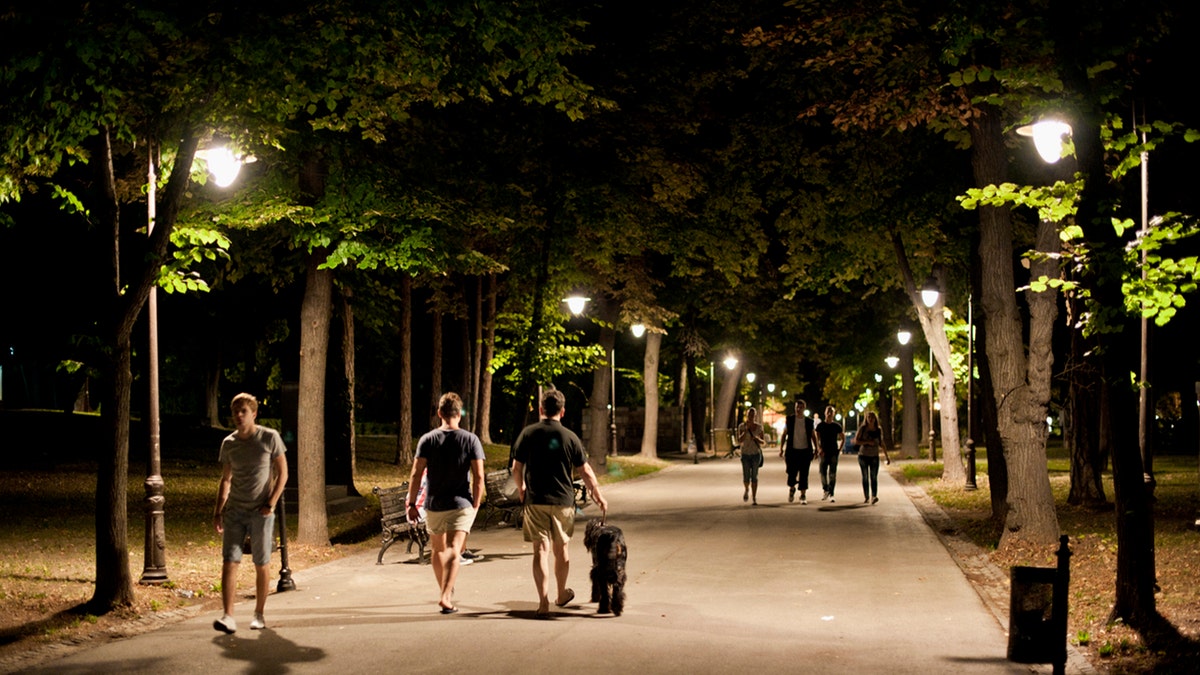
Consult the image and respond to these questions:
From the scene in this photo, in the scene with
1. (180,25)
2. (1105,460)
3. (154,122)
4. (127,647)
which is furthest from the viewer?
(1105,460)

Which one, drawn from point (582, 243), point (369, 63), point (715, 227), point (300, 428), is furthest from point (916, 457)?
point (369, 63)

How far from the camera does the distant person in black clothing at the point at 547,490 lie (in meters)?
10.3

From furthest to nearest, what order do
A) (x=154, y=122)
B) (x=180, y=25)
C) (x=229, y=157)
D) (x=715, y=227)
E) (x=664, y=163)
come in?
1. (x=715, y=227)
2. (x=664, y=163)
3. (x=229, y=157)
4. (x=154, y=122)
5. (x=180, y=25)

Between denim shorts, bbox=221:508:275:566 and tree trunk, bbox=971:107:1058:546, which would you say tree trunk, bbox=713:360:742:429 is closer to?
tree trunk, bbox=971:107:1058:546

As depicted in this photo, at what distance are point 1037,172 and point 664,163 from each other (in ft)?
24.0

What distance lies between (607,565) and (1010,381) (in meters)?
7.38

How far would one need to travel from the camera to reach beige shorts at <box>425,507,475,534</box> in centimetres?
1033

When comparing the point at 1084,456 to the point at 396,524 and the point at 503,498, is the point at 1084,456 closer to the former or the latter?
the point at 503,498

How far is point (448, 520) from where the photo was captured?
1035 cm

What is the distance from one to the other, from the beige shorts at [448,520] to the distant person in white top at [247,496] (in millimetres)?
1361

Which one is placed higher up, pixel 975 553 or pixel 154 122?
pixel 154 122

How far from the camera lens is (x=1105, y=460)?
35531 mm

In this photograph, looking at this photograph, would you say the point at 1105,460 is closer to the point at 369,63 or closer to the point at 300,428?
the point at 300,428

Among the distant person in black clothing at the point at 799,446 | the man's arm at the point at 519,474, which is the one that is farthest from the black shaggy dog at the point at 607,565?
the distant person in black clothing at the point at 799,446
